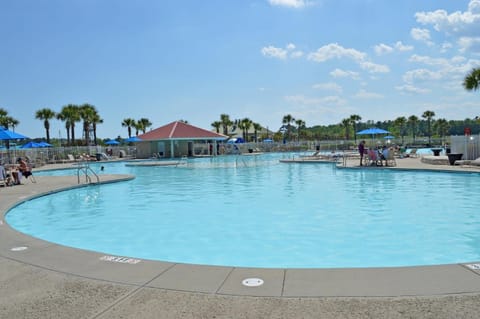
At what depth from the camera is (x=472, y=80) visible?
20281 millimetres

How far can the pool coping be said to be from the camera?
135 inches

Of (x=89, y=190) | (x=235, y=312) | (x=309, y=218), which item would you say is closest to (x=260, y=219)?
(x=309, y=218)

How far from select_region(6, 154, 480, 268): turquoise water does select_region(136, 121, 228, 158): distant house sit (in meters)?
24.2

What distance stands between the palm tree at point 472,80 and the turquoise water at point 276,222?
7854 millimetres

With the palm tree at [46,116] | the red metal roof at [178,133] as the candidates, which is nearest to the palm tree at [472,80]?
the red metal roof at [178,133]

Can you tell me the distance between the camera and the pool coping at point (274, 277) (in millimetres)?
3418

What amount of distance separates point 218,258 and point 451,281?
368 cm

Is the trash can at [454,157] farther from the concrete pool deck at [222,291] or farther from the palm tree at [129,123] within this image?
the palm tree at [129,123]

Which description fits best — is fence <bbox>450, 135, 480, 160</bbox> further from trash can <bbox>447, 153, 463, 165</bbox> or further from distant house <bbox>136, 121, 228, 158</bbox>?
distant house <bbox>136, 121, 228, 158</bbox>

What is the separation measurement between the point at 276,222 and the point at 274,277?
4798 millimetres

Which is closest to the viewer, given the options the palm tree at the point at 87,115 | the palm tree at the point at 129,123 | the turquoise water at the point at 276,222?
the turquoise water at the point at 276,222

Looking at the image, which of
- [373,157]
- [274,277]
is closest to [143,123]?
[373,157]

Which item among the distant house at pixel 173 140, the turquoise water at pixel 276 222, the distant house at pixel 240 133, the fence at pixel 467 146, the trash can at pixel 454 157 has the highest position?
the distant house at pixel 240 133

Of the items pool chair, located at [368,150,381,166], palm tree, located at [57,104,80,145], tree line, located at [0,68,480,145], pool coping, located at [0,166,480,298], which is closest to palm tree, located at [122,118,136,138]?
tree line, located at [0,68,480,145]
